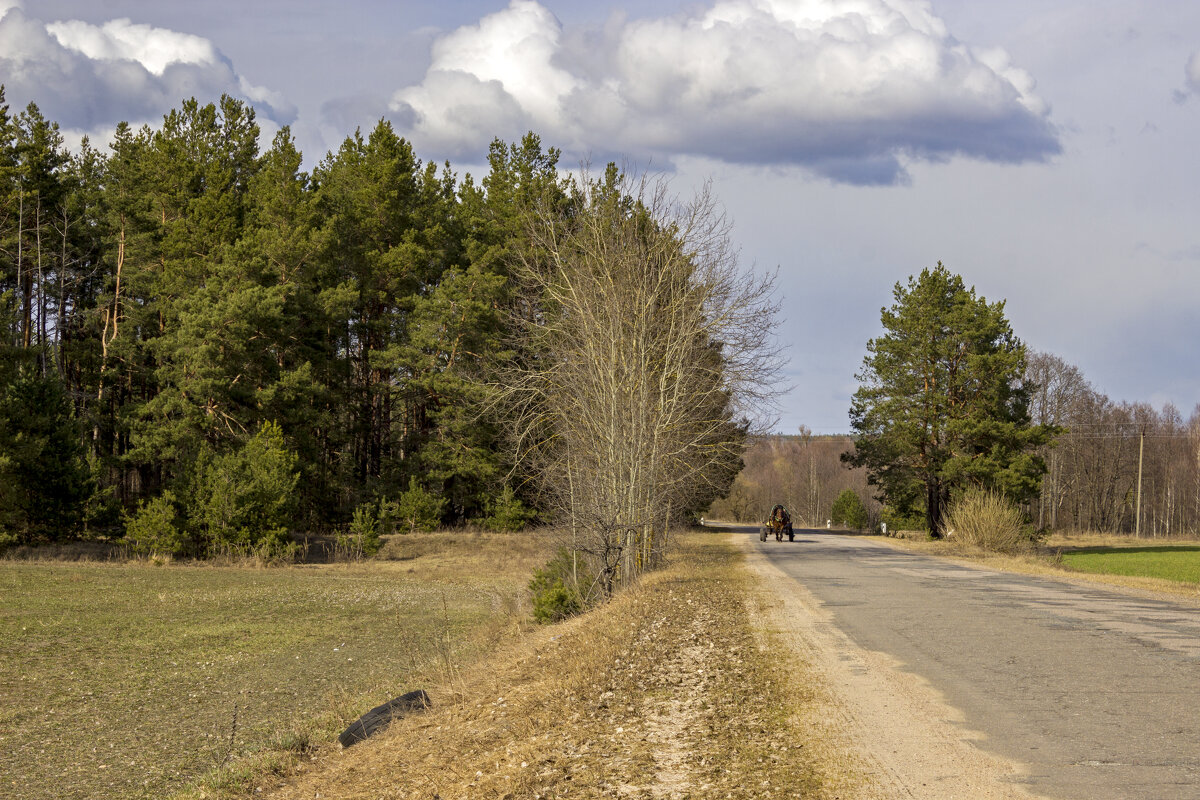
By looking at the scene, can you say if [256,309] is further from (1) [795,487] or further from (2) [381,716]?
(1) [795,487]

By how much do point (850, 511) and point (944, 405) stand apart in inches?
1032

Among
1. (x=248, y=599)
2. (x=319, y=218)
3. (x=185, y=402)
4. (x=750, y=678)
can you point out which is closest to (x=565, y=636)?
(x=750, y=678)

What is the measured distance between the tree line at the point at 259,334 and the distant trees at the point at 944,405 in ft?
52.3

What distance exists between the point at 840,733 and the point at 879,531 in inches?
1988

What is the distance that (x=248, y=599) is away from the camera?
83.0 ft

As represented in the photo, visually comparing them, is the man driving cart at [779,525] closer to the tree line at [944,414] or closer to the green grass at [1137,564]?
the tree line at [944,414]

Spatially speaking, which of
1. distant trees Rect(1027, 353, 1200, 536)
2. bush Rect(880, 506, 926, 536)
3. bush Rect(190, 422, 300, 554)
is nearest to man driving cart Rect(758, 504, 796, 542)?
bush Rect(880, 506, 926, 536)

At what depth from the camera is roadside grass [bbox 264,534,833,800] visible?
21.8ft

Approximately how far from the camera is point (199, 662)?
16.8 metres

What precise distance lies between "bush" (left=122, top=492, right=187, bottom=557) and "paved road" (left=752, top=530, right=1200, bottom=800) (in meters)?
23.7

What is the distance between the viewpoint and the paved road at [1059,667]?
642cm

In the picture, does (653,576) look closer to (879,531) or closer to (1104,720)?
(1104,720)

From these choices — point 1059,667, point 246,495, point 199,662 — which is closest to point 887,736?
point 1059,667

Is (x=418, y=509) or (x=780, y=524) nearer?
(x=780, y=524)
